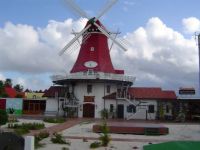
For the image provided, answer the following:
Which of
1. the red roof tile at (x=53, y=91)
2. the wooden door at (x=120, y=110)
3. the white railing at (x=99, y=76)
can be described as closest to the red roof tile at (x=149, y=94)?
the wooden door at (x=120, y=110)

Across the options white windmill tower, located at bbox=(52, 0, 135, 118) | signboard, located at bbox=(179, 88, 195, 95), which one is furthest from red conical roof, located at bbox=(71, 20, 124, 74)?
signboard, located at bbox=(179, 88, 195, 95)

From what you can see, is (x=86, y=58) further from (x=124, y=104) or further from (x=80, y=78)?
(x=124, y=104)

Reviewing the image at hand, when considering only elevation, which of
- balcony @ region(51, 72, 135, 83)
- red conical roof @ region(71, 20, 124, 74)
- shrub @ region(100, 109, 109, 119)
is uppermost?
red conical roof @ region(71, 20, 124, 74)

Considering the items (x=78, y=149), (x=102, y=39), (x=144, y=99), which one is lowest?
(x=78, y=149)

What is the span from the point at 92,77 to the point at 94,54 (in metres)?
4.25

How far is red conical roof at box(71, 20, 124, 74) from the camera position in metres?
51.1

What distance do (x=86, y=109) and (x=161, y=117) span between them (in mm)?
9798

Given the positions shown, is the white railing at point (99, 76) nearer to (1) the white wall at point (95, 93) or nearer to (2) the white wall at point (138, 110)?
(1) the white wall at point (95, 93)

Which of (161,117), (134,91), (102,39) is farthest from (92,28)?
(161,117)

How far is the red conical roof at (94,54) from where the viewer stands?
168 ft

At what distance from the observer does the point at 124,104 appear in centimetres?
5059

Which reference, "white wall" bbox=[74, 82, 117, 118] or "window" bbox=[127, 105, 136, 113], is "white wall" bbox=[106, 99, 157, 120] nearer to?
"window" bbox=[127, 105, 136, 113]

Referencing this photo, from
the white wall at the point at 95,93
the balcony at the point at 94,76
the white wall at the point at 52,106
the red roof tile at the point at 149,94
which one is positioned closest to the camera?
the balcony at the point at 94,76

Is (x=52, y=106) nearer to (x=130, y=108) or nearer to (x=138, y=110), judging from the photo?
(x=130, y=108)
